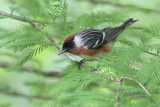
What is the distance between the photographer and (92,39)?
3.47 m

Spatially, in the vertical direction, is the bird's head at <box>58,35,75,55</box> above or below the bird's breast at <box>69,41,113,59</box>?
above

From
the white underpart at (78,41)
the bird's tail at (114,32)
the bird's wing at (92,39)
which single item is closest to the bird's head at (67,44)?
the white underpart at (78,41)

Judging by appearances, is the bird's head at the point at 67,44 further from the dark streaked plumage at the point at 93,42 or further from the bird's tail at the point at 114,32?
the bird's tail at the point at 114,32

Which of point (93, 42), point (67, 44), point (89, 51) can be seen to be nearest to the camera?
point (67, 44)

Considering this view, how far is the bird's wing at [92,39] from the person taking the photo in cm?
340

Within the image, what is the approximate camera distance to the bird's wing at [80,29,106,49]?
340 cm

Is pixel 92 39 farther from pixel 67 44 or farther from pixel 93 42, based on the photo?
pixel 67 44

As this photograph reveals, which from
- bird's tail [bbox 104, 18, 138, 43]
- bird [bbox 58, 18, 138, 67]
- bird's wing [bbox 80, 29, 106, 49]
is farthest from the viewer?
bird's tail [bbox 104, 18, 138, 43]

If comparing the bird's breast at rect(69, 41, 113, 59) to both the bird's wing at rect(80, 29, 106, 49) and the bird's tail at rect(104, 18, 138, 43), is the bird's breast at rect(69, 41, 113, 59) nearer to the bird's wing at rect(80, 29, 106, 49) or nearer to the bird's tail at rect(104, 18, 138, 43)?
the bird's wing at rect(80, 29, 106, 49)

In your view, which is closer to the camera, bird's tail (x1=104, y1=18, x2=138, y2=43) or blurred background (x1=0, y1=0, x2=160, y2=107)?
bird's tail (x1=104, y1=18, x2=138, y2=43)

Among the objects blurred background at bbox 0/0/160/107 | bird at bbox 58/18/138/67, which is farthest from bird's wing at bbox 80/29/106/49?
blurred background at bbox 0/0/160/107

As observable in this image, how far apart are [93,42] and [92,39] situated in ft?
0.15

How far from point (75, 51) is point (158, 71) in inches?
66.2

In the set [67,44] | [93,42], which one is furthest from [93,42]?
[67,44]
